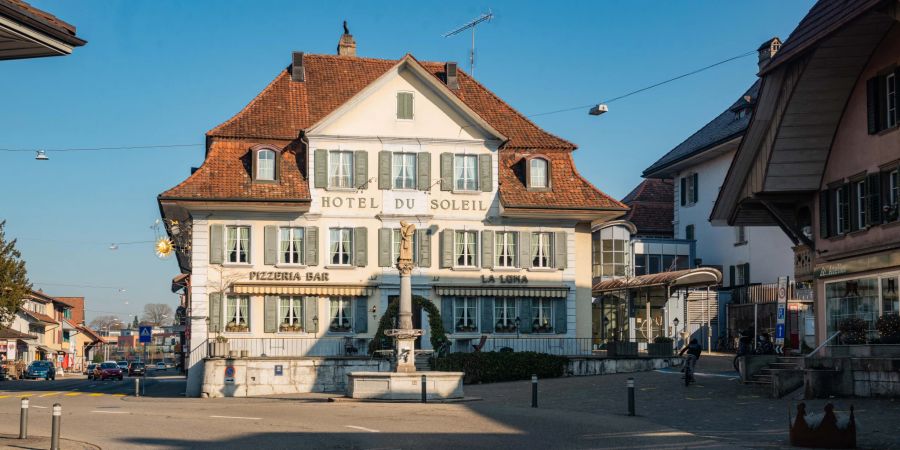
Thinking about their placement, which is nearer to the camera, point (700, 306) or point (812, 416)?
point (812, 416)

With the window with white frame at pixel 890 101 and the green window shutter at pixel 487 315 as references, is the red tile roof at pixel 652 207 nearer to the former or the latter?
the green window shutter at pixel 487 315

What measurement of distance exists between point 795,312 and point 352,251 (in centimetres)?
1997

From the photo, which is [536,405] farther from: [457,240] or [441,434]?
[457,240]

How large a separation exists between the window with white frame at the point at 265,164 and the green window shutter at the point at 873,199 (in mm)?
22375

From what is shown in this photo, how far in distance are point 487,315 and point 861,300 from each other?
1807 centimetres

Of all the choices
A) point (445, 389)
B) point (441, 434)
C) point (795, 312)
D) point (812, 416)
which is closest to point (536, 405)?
point (445, 389)

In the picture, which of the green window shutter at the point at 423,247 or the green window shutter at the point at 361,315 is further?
the green window shutter at the point at 423,247

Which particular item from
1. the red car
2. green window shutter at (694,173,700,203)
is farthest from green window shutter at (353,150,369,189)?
the red car

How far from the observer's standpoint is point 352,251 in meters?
43.8

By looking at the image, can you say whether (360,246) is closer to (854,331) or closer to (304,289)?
(304,289)

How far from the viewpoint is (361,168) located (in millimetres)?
43750

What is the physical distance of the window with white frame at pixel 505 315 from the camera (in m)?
44.9

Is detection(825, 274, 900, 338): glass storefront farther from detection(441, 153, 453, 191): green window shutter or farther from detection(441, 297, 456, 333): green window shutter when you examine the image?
detection(441, 153, 453, 191): green window shutter

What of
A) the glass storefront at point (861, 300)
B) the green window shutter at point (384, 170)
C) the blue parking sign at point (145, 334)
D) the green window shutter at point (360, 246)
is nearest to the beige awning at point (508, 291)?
the green window shutter at point (360, 246)
